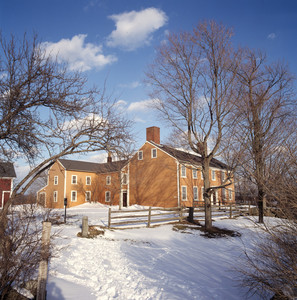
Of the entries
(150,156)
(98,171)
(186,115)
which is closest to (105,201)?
(98,171)

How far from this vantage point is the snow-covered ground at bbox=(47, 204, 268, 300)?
6954 mm

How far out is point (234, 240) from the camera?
1497 centimetres

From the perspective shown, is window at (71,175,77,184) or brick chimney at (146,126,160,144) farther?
window at (71,175,77,184)

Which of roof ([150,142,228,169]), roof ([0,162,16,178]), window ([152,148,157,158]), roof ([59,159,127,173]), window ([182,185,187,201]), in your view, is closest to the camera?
roof ([0,162,16,178])

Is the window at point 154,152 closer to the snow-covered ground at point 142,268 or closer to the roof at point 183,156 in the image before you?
the roof at point 183,156

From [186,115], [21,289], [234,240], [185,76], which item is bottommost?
[234,240]

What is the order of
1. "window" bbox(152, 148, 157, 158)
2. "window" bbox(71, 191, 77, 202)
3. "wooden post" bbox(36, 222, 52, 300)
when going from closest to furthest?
1. "wooden post" bbox(36, 222, 52, 300)
2. "window" bbox(152, 148, 157, 158)
3. "window" bbox(71, 191, 77, 202)

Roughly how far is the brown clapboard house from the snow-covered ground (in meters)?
14.5

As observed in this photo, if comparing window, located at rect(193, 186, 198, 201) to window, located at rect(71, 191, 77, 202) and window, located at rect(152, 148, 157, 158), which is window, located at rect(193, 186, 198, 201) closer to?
window, located at rect(152, 148, 157, 158)

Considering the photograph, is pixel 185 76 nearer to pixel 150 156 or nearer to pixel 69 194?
pixel 150 156

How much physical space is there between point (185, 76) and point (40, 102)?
435 inches

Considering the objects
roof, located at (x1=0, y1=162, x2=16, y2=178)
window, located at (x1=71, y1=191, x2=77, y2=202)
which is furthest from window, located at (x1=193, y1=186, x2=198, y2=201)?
roof, located at (x1=0, y1=162, x2=16, y2=178)

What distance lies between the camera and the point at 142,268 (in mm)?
9086

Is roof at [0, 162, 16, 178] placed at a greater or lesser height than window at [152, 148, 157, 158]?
lesser
